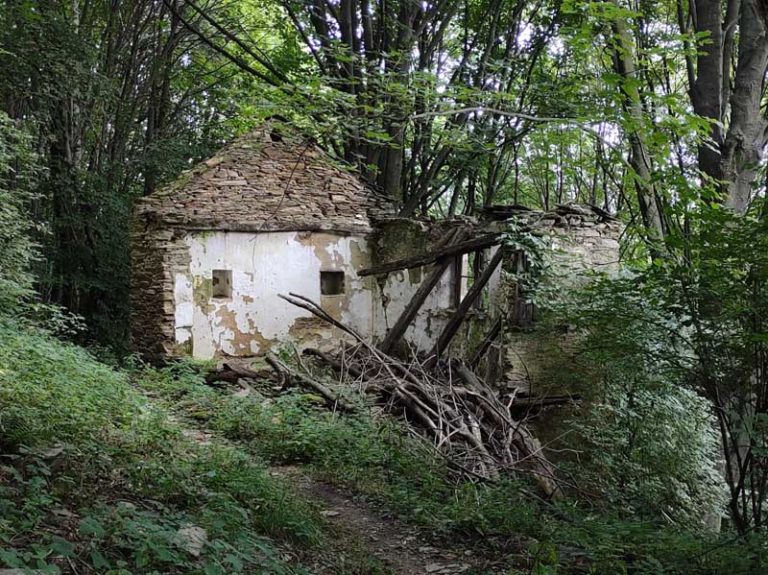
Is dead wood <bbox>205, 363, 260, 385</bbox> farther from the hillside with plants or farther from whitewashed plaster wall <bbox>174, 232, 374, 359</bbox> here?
whitewashed plaster wall <bbox>174, 232, 374, 359</bbox>

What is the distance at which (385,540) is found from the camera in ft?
16.6

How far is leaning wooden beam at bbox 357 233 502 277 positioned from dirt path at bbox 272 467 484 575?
4.88 m

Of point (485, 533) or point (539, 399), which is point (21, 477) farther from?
point (539, 399)

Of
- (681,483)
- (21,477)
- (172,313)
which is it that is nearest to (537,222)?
(681,483)

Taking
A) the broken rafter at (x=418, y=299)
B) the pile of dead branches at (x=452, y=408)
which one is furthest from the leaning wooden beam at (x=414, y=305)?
the pile of dead branches at (x=452, y=408)

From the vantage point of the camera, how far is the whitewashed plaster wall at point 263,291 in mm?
11680

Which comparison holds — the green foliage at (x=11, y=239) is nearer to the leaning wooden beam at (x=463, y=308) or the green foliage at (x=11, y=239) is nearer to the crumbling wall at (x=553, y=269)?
the leaning wooden beam at (x=463, y=308)

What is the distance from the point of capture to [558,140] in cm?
1252

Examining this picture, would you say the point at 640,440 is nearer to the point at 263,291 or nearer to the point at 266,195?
the point at 263,291

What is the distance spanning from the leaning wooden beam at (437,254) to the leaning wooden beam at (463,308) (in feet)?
0.92

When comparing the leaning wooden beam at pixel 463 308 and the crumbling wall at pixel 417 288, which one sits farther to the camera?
the crumbling wall at pixel 417 288

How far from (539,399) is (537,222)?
2449mm

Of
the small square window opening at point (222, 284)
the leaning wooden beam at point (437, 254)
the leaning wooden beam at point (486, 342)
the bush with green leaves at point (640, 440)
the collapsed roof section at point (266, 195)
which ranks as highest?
the collapsed roof section at point (266, 195)

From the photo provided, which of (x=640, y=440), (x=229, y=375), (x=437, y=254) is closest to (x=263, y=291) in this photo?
(x=229, y=375)
